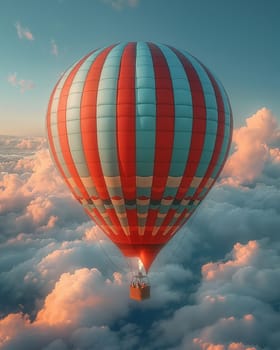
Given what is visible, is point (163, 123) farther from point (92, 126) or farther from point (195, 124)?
point (92, 126)

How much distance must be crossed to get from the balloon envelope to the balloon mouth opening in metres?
0.06

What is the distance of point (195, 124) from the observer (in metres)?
22.8

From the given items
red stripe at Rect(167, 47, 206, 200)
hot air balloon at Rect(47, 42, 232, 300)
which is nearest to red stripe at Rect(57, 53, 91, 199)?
hot air balloon at Rect(47, 42, 232, 300)

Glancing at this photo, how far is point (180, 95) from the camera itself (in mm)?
22500

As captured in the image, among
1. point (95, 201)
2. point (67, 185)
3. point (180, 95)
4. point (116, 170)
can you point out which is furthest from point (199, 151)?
point (67, 185)

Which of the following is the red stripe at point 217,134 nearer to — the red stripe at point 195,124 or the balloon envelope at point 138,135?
the balloon envelope at point 138,135

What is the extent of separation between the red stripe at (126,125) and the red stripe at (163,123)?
1192 millimetres

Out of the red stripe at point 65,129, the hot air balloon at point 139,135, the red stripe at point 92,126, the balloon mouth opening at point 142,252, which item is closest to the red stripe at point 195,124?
the hot air balloon at point 139,135

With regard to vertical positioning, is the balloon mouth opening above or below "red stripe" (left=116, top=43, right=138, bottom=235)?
below

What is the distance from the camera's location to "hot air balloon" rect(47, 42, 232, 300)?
72.7 ft

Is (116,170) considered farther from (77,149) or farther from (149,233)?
(149,233)

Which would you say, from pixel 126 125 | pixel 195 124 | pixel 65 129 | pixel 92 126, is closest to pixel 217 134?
pixel 195 124

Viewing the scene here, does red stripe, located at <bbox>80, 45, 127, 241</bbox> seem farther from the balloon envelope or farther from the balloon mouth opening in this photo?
the balloon mouth opening

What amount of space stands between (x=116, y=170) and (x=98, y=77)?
16.5ft
